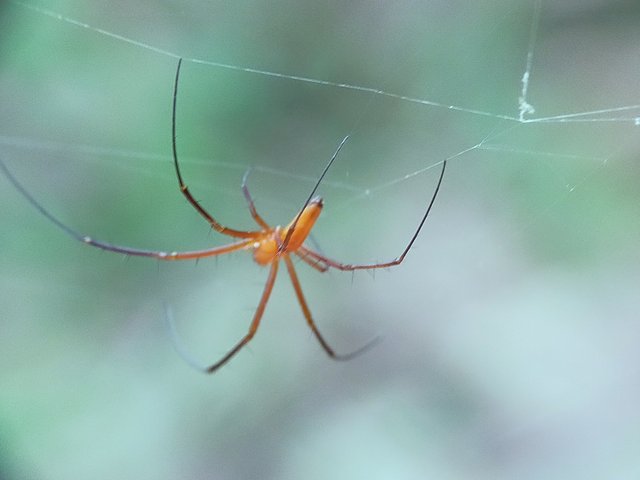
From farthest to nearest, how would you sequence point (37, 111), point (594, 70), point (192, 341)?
point (192, 341), point (37, 111), point (594, 70)

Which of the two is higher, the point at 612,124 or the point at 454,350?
the point at 612,124

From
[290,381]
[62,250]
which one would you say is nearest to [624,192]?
[290,381]

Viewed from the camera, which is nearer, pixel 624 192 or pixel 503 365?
pixel 624 192

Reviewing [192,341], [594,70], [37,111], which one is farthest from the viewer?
[192,341]

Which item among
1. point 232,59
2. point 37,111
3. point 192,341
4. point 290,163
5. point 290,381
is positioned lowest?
point 290,381

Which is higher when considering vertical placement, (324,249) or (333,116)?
(333,116)

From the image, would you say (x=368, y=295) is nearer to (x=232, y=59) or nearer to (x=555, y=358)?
(x=555, y=358)

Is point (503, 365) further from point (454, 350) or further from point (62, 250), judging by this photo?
point (62, 250)
